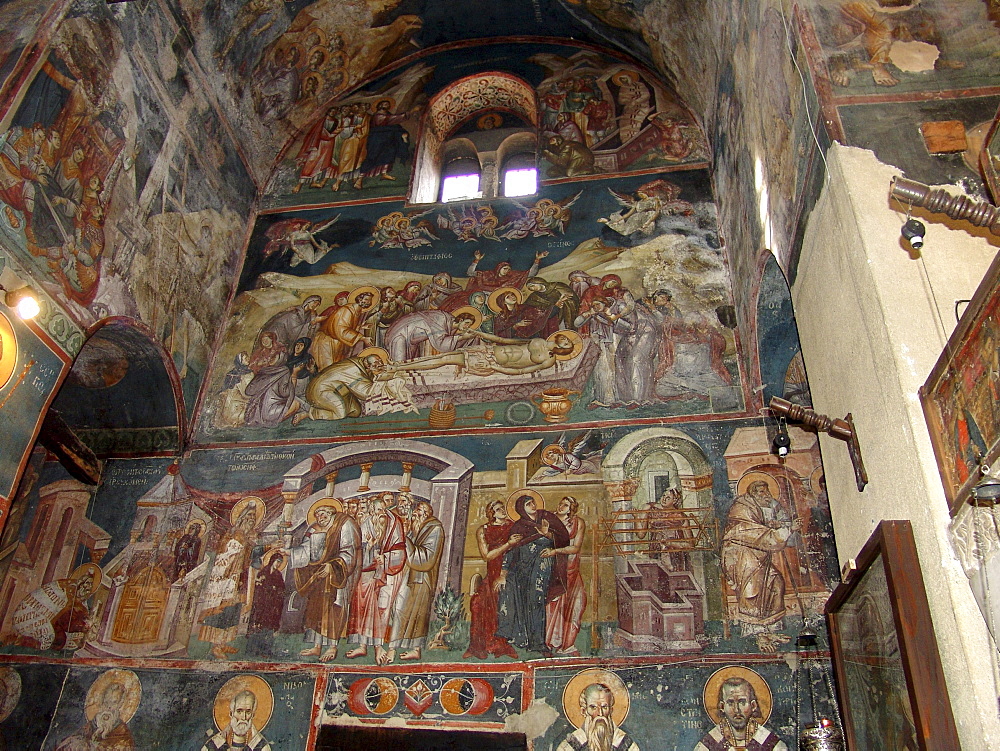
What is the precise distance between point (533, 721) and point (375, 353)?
4.27 m

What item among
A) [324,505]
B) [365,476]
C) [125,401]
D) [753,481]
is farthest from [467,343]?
[125,401]

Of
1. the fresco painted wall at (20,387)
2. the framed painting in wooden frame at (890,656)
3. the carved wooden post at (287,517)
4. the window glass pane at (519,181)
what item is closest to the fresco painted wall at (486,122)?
the window glass pane at (519,181)

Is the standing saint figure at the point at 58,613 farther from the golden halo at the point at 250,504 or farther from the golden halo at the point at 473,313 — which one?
the golden halo at the point at 473,313

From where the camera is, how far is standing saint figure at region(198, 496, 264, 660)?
7.63 m

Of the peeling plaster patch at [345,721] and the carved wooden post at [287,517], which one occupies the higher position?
the carved wooden post at [287,517]

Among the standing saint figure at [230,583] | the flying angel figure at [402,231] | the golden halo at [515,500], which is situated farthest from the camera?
the flying angel figure at [402,231]

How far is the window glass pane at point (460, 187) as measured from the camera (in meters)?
11.2

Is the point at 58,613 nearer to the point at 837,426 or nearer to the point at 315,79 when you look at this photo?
the point at 837,426

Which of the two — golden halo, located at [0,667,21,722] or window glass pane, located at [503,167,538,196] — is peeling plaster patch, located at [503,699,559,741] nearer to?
golden halo, located at [0,667,21,722]

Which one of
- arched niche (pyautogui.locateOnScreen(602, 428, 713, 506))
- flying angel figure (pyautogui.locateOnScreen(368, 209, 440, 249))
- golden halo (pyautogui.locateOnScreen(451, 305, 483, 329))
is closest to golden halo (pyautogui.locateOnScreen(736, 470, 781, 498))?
arched niche (pyautogui.locateOnScreen(602, 428, 713, 506))

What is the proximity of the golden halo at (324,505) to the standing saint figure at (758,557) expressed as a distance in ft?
11.8

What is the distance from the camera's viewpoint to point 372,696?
7.05 meters

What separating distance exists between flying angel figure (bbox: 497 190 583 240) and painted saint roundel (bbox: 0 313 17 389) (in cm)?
533

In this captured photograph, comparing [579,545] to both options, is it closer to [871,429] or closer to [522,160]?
[871,429]
